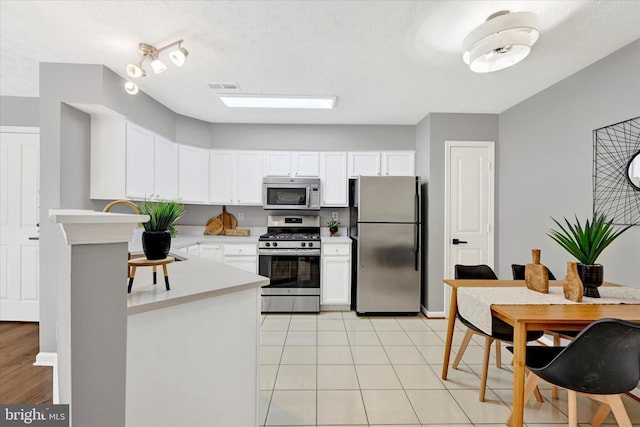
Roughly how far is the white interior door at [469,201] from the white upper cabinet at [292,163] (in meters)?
1.75

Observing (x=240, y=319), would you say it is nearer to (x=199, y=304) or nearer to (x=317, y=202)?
(x=199, y=304)

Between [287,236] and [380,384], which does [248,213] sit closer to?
[287,236]

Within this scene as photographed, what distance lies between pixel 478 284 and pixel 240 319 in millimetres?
1769

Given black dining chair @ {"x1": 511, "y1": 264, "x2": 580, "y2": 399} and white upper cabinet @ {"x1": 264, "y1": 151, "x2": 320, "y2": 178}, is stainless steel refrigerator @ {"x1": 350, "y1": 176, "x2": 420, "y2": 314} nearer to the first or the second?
white upper cabinet @ {"x1": 264, "y1": 151, "x2": 320, "y2": 178}

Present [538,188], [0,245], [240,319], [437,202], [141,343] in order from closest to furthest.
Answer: [141,343] → [240,319] → [538,188] → [0,245] → [437,202]

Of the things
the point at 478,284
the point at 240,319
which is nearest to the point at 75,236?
the point at 240,319

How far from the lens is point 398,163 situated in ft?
13.8

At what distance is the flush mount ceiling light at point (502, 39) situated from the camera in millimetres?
1771

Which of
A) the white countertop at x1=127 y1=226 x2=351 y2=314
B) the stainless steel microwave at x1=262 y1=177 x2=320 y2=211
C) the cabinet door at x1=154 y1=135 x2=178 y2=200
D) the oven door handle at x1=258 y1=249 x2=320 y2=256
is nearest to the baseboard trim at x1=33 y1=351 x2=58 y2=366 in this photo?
the white countertop at x1=127 y1=226 x2=351 y2=314

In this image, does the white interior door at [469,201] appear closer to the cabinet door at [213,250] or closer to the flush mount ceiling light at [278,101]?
the flush mount ceiling light at [278,101]

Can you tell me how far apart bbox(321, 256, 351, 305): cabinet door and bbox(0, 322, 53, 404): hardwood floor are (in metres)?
2.66

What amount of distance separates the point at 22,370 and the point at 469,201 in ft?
15.1

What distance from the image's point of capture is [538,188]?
3045mm

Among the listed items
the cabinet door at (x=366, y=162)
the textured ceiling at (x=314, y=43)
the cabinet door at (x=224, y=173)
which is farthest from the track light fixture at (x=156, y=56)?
the cabinet door at (x=366, y=162)
